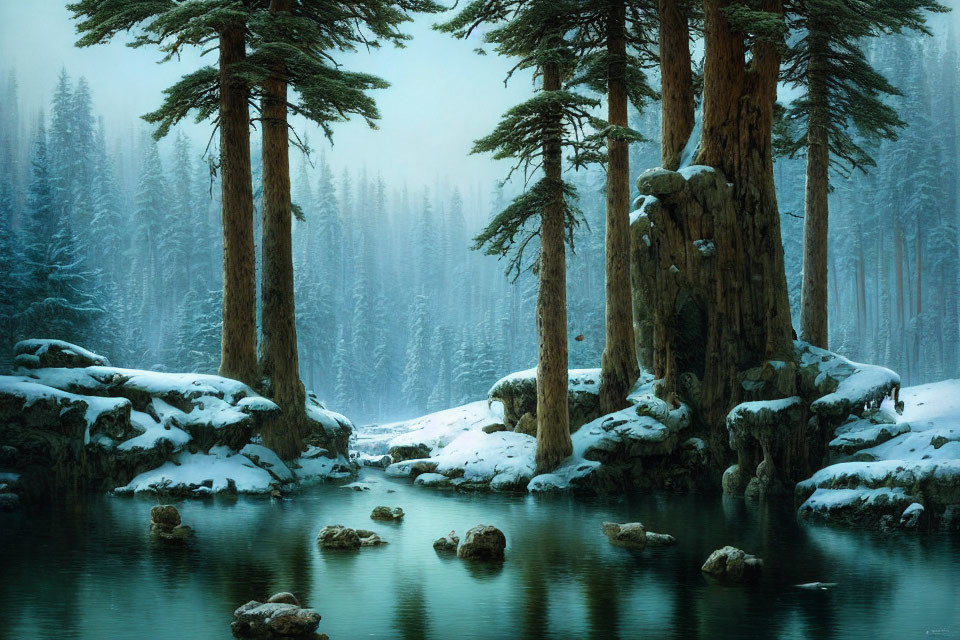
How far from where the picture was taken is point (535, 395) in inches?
851

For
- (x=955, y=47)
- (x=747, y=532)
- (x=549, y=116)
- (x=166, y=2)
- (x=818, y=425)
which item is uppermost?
(x=955, y=47)

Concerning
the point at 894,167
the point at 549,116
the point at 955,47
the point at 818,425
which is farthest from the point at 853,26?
the point at 955,47

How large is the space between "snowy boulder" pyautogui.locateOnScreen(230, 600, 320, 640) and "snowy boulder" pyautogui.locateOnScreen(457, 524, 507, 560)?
400 centimetres

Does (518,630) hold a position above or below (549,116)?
below

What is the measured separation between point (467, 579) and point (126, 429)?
10.2 metres

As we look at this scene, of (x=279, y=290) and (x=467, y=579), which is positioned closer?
(x=467, y=579)

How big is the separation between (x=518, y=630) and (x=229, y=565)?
13.9 ft

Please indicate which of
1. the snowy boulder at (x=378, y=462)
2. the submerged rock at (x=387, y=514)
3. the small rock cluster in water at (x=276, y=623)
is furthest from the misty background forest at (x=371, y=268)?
the small rock cluster in water at (x=276, y=623)

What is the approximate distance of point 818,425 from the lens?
56.7 feet

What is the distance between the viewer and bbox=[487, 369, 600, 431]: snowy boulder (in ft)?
67.8

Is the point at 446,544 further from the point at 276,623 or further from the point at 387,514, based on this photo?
the point at 276,623

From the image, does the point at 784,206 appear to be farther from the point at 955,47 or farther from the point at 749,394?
the point at 749,394

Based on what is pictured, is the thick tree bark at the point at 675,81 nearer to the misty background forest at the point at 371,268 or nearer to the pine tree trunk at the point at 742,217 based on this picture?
the pine tree trunk at the point at 742,217

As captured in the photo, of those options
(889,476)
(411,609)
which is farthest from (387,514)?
(889,476)
